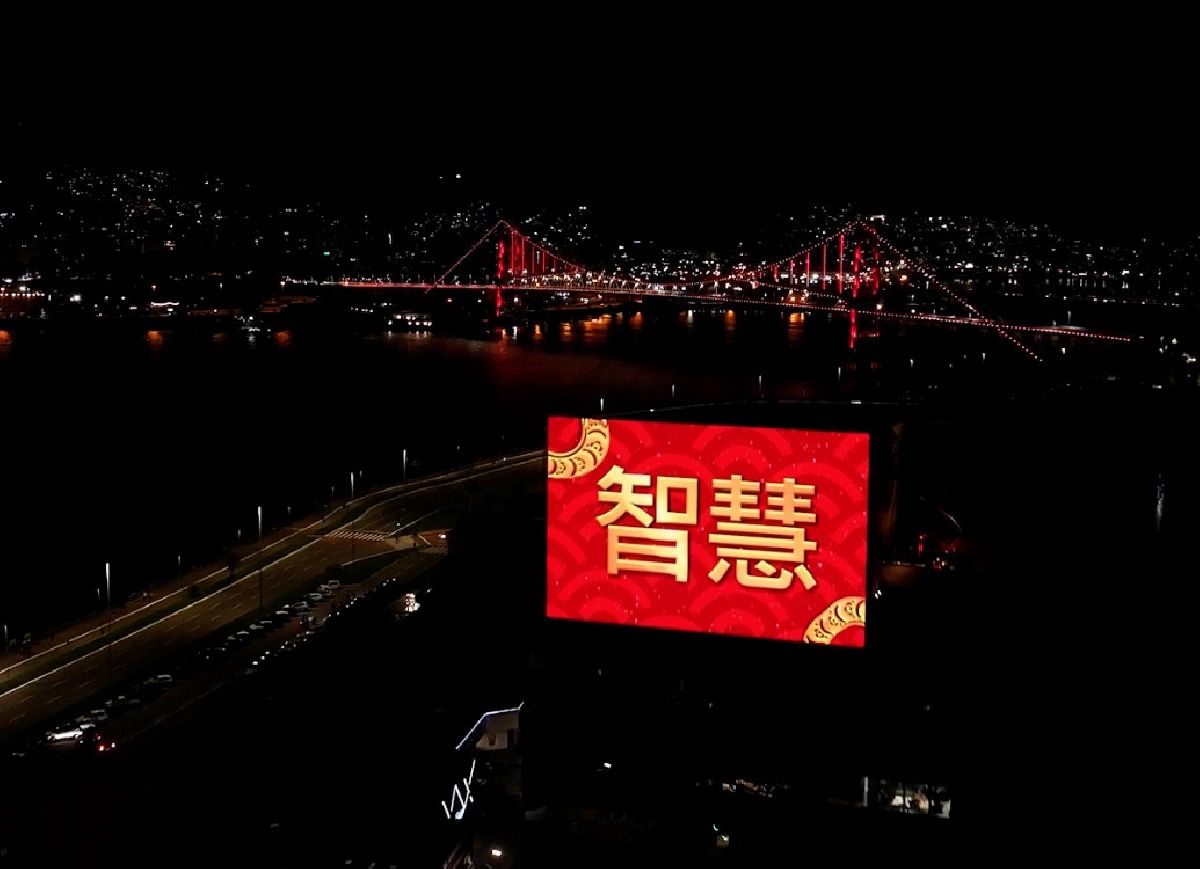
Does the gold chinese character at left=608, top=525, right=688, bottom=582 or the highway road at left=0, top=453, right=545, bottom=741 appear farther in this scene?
the highway road at left=0, top=453, right=545, bottom=741

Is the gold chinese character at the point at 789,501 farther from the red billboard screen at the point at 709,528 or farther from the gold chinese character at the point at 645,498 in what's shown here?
the gold chinese character at the point at 645,498

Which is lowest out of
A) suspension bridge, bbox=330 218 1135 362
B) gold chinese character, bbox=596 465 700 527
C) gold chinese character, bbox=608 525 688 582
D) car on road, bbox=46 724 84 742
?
car on road, bbox=46 724 84 742

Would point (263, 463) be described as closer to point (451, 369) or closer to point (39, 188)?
point (451, 369)

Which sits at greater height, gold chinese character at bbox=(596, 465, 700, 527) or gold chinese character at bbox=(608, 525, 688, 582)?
gold chinese character at bbox=(596, 465, 700, 527)

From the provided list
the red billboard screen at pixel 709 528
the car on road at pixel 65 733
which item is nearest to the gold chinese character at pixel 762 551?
the red billboard screen at pixel 709 528

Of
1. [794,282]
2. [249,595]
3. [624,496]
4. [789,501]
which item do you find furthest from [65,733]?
[794,282]

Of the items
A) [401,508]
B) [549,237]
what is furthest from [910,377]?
[549,237]

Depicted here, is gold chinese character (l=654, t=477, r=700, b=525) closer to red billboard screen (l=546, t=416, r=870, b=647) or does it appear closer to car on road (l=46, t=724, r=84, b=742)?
red billboard screen (l=546, t=416, r=870, b=647)

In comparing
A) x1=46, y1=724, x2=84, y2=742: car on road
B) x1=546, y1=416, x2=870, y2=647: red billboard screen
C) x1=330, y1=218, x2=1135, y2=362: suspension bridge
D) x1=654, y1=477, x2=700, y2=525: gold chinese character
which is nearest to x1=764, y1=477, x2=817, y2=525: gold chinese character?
x1=546, y1=416, x2=870, y2=647: red billboard screen
